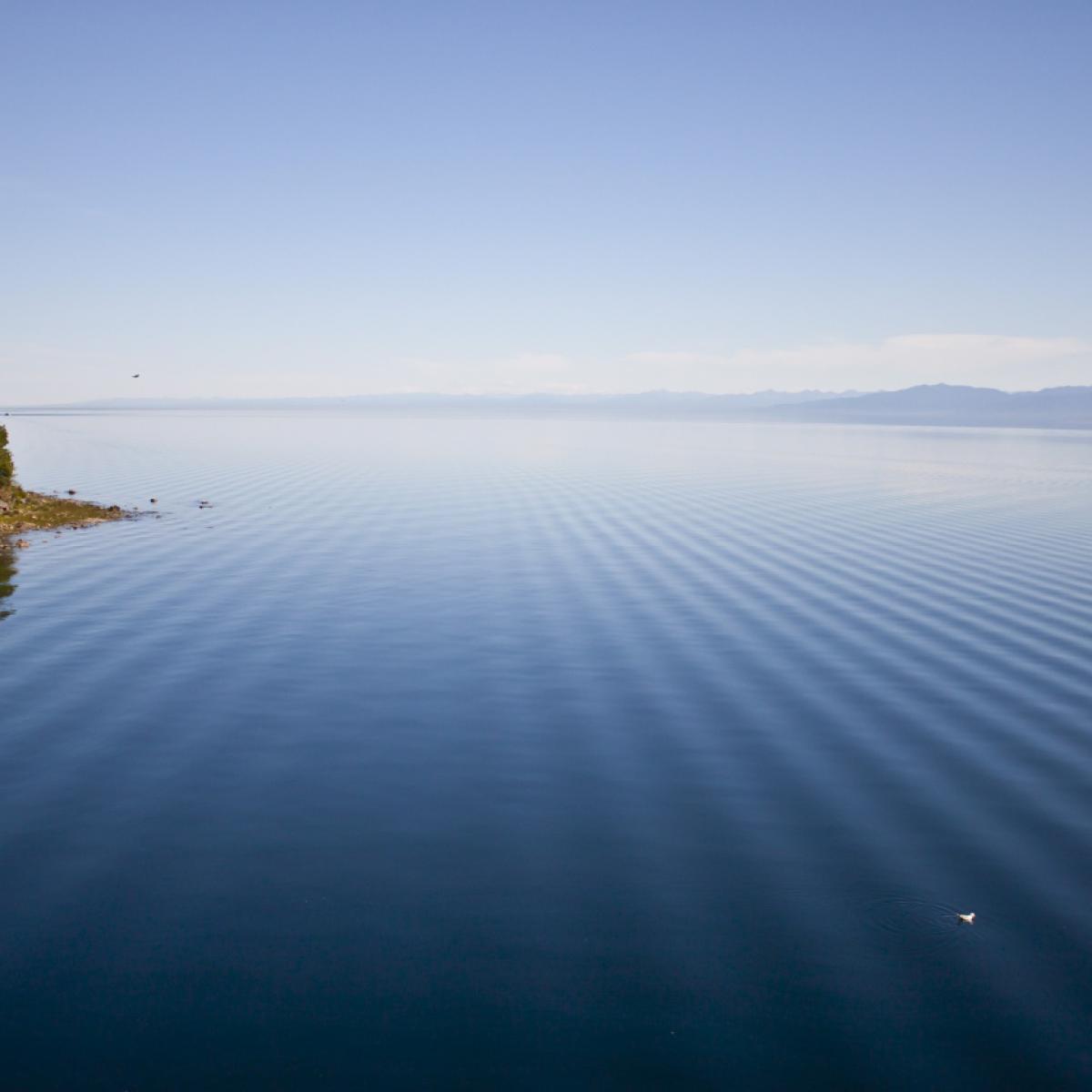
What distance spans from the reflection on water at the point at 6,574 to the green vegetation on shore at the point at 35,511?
4317 mm

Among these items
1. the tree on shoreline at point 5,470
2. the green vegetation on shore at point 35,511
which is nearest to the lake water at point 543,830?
the green vegetation on shore at point 35,511

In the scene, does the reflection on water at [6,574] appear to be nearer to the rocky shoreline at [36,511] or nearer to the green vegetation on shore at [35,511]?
the rocky shoreline at [36,511]

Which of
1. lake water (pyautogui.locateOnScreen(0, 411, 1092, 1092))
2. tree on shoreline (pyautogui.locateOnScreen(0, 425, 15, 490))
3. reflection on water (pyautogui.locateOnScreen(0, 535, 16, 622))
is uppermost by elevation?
tree on shoreline (pyautogui.locateOnScreen(0, 425, 15, 490))

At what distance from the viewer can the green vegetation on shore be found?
63412 mm

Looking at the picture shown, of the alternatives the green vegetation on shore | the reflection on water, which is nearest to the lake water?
the reflection on water

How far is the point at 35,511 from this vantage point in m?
68.0

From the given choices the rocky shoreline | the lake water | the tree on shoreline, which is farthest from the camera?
the tree on shoreline

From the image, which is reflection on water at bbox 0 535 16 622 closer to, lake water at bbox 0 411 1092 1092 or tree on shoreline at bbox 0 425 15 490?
lake water at bbox 0 411 1092 1092

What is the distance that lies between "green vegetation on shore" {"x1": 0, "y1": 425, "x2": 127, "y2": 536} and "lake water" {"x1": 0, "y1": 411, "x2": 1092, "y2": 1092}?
17201mm

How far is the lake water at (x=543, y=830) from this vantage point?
14164mm

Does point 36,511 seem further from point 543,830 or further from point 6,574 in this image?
point 543,830

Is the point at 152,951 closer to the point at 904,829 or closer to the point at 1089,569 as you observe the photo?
the point at 904,829

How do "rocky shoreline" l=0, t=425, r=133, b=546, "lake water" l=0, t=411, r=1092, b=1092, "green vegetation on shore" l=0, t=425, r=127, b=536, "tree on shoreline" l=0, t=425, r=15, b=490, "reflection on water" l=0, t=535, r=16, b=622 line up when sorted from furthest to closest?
"tree on shoreline" l=0, t=425, r=15, b=490 → "green vegetation on shore" l=0, t=425, r=127, b=536 → "rocky shoreline" l=0, t=425, r=133, b=546 → "reflection on water" l=0, t=535, r=16, b=622 → "lake water" l=0, t=411, r=1092, b=1092

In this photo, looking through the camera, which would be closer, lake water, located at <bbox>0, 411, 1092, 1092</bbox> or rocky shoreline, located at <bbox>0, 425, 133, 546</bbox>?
lake water, located at <bbox>0, 411, 1092, 1092</bbox>
